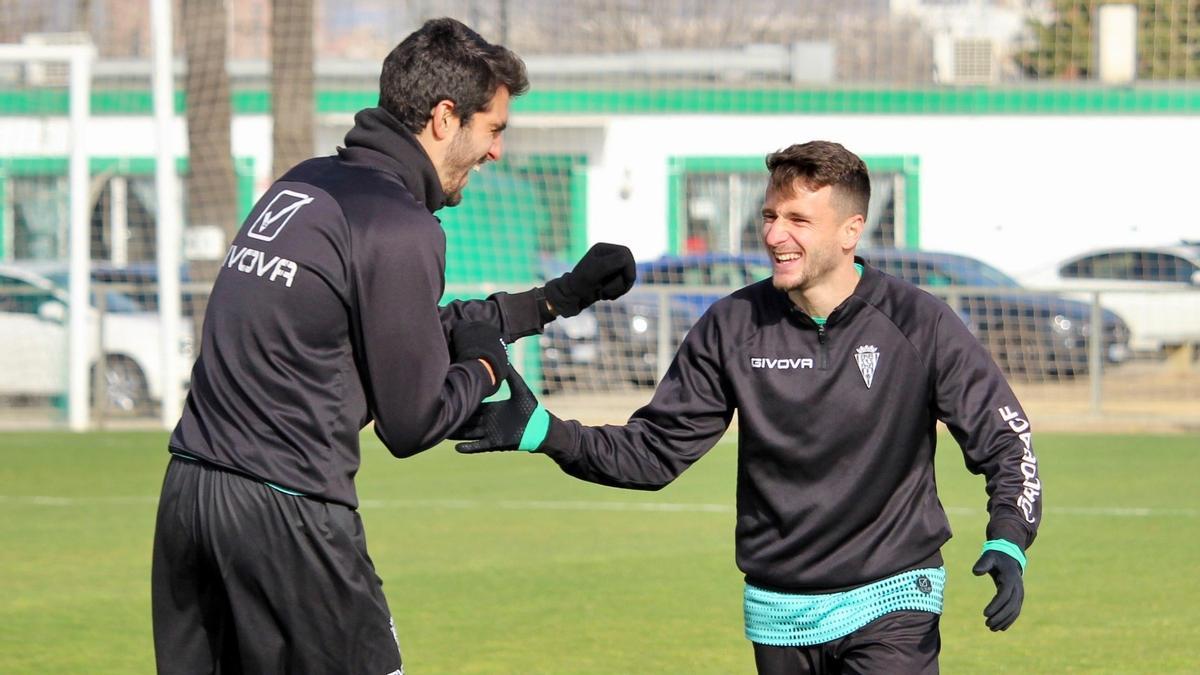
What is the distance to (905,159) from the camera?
22.2m

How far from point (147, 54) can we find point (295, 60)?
3047mm

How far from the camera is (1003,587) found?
4227mm

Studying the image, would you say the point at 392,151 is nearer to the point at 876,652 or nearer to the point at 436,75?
the point at 436,75

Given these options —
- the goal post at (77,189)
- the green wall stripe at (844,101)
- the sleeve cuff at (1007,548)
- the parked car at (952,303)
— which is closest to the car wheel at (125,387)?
the goal post at (77,189)

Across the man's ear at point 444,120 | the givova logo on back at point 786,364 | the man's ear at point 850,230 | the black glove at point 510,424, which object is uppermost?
the man's ear at point 444,120

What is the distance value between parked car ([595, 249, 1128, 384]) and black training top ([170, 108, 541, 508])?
47.9 ft

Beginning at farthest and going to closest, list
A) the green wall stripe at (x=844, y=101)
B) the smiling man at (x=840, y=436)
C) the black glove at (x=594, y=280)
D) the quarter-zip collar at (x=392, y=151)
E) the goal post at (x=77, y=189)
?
the green wall stripe at (x=844, y=101)
the goal post at (x=77, y=189)
the black glove at (x=594, y=280)
the smiling man at (x=840, y=436)
the quarter-zip collar at (x=392, y=151)

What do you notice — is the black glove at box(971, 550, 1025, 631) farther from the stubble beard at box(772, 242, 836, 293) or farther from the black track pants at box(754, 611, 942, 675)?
the stubble beard at box(772, 242, 836, 293)

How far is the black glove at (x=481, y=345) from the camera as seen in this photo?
4.24m

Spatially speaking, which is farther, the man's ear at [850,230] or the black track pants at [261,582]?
the man's ear at [850,230]

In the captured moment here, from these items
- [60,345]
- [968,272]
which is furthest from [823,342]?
[968,272]

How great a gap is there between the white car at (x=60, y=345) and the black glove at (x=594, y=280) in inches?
548

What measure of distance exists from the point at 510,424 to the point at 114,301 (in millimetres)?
15168

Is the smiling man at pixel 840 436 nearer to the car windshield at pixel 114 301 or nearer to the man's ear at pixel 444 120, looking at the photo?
the man's ear at pixel 444 120
